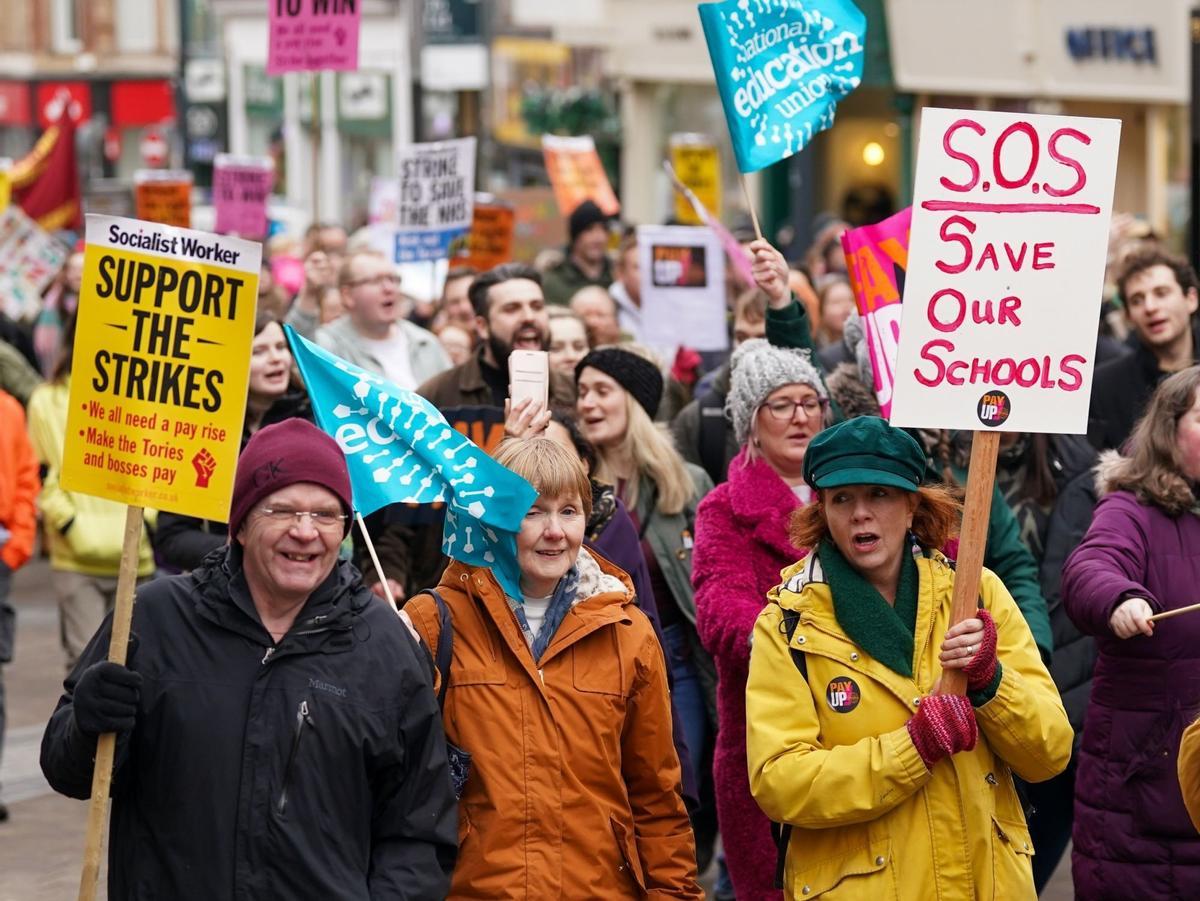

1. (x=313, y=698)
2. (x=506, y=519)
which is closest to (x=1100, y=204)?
(x=506, y=519)

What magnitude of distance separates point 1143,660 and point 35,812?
504 cm

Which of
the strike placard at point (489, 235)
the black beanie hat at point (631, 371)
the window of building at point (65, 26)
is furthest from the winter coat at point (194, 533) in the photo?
the window of building at point (65, 26)

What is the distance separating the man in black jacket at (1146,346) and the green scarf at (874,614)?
3432 mm

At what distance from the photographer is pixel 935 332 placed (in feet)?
15.6

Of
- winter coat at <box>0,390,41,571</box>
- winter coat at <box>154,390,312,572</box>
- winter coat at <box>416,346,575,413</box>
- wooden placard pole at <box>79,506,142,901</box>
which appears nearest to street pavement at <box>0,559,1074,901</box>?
winter coat at <box>0,390,41,571</box>

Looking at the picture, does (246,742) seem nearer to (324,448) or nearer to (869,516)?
(324,448)

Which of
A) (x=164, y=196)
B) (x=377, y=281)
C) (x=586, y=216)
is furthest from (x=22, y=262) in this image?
(x=377, y=281)

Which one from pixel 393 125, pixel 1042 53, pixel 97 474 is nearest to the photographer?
pixel 97 474

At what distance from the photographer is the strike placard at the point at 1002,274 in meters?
4.75

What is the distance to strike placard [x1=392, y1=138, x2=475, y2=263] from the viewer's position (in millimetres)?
13719

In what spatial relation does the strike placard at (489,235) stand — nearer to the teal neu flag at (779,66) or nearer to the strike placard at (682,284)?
the strike placard at (682,284)

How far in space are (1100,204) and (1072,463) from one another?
95.8 inches

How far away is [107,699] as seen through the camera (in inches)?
165

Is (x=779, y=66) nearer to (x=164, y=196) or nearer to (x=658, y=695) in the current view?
(x=658, y=695)
